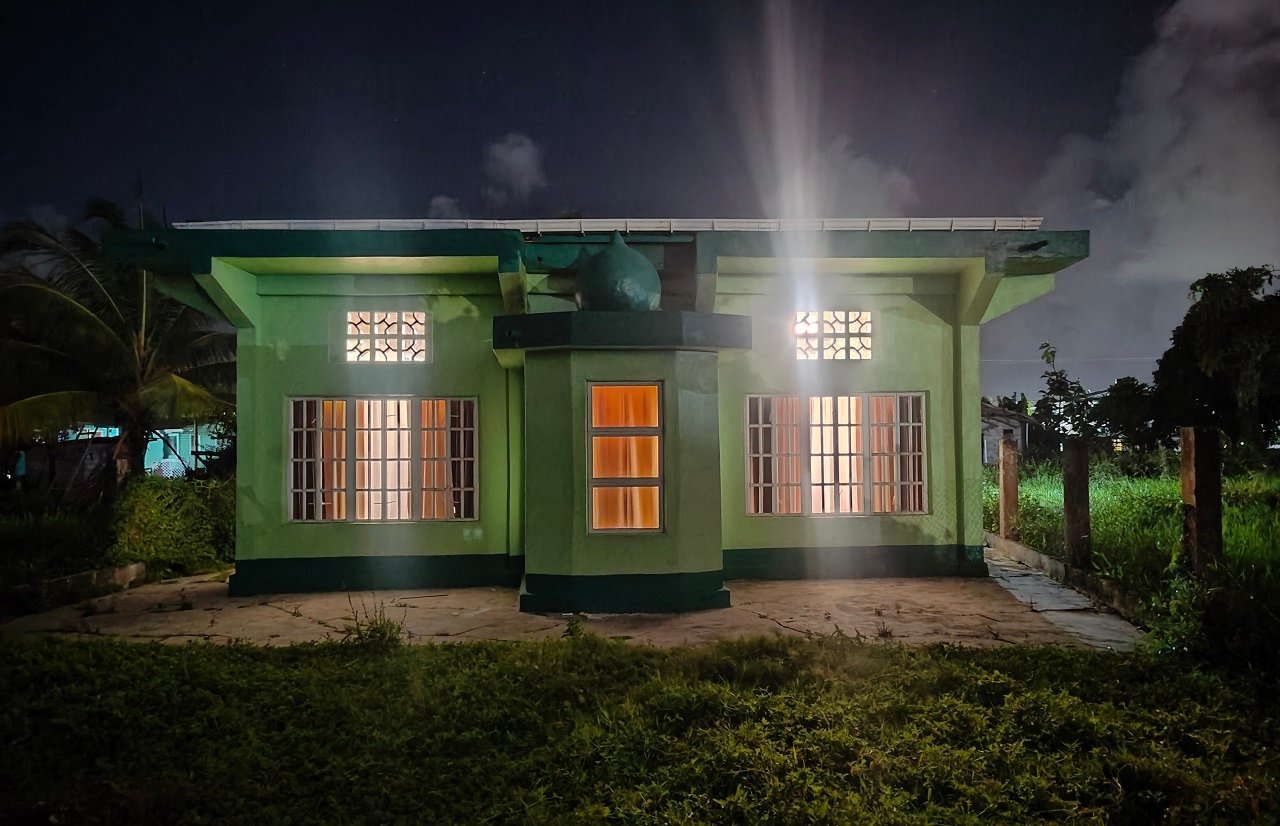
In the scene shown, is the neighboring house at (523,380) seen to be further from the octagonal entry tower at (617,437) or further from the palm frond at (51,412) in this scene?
the palm frond at (51,412)

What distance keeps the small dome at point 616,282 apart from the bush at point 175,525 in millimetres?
6567

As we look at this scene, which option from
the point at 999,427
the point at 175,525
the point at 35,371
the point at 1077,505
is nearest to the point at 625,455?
the point at 1077,505

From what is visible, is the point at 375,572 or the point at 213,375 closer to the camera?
the point at 375,572

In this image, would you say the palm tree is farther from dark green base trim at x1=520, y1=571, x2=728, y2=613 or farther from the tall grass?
the tall grass

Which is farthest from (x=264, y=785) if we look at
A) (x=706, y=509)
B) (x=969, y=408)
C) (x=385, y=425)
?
(x=969, y=408)

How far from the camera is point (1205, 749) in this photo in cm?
446

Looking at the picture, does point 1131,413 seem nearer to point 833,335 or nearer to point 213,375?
point 833,335

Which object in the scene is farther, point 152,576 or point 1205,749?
point 152,576

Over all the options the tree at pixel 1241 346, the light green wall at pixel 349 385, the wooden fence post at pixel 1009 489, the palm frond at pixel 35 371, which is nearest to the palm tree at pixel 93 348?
the palm frond at pixel 35 371

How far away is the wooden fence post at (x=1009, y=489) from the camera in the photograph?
1156cm

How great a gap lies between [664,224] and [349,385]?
4.12 metres

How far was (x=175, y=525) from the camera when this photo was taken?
36.9 feet

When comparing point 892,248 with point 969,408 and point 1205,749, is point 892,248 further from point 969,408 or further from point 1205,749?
point 1205,749

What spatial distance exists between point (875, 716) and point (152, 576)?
31.3ft
